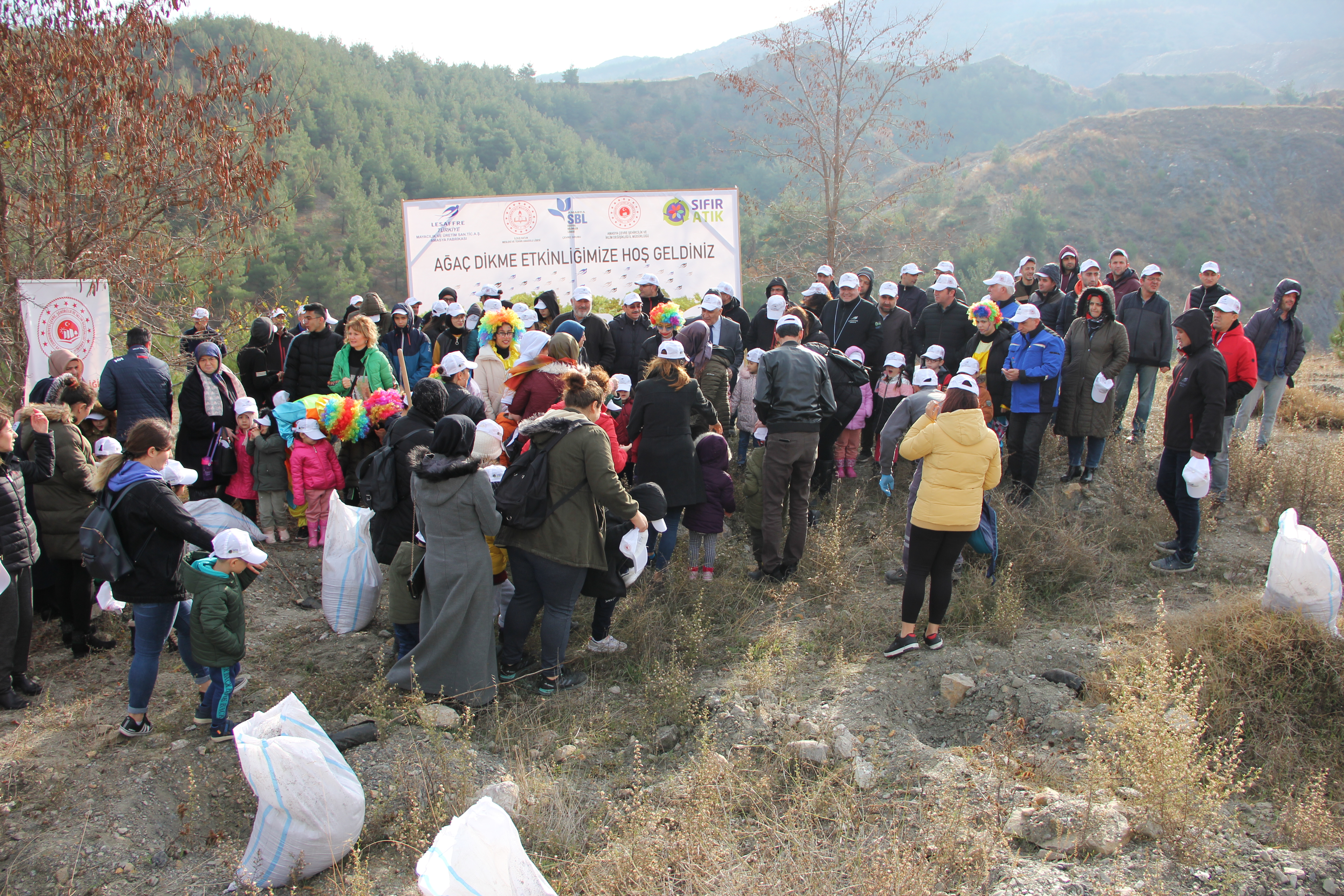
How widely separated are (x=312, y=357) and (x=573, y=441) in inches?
159

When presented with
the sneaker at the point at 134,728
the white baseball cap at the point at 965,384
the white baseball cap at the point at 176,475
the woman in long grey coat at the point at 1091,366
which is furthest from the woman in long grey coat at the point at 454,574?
the woman in long grey coat at the point at 1091,366

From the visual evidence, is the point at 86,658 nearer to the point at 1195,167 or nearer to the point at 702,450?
the point at 702,450

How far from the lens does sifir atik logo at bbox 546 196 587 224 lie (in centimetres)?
1179

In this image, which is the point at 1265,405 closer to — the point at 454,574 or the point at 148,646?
the point at 454,574

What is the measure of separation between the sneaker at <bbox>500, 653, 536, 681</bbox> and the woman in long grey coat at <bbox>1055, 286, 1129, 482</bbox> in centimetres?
535

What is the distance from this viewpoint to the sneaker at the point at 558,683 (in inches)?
191

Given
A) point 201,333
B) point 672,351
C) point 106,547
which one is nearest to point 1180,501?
point 672,351

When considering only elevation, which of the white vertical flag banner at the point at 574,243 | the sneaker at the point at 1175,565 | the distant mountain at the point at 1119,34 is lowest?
the sneaker at the point at 1175,565

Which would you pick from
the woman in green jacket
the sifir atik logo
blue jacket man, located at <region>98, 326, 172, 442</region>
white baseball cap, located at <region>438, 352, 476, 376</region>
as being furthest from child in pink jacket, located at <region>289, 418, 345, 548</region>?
the sifir atik logo

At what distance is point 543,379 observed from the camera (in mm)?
5953

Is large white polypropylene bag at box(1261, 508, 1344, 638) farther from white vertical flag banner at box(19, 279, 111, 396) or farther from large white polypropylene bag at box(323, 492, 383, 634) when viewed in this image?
white vertical flag banner at box(19, 279, 111, 396)

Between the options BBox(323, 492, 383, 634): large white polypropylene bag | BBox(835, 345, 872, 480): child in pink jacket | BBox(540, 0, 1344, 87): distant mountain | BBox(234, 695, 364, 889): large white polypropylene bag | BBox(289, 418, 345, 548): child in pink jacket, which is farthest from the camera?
A: BBox(540, 0, 1344, 87): distant mountain

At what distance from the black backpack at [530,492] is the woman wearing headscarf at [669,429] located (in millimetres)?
1170

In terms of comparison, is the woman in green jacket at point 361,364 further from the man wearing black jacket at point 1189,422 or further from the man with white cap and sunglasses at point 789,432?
the man wearing black jacket at point 1189,422
